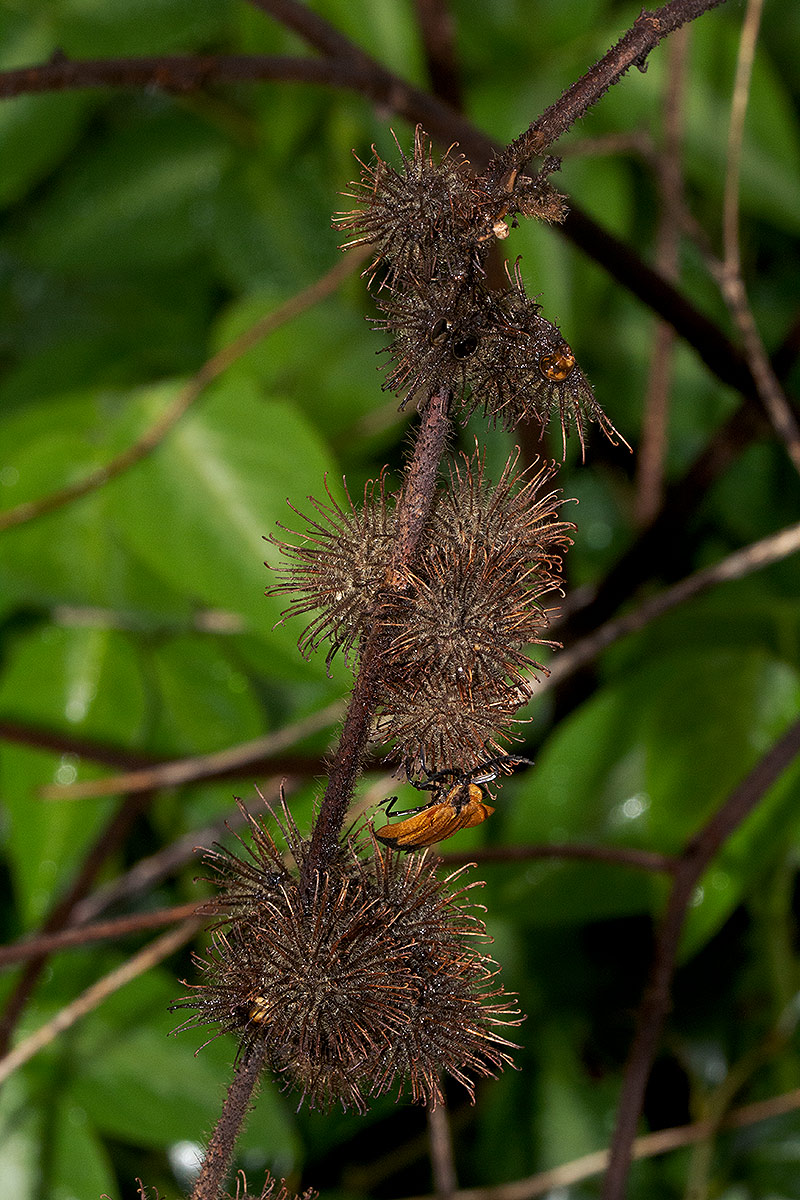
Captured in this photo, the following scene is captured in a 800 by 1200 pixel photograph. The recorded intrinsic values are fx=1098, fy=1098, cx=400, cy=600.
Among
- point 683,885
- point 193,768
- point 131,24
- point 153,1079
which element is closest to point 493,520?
point 683,885

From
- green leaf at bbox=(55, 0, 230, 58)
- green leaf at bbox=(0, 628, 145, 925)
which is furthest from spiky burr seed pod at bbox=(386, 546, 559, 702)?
green leaf at bbox=(55, 0, 230, 58)

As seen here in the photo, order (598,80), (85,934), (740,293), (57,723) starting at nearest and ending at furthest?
(598,80) < (85,934) < (740,293) < (57,723)

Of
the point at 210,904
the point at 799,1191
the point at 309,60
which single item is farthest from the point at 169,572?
the point at 799,1191

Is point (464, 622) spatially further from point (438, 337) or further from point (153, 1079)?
point (153, 1079)

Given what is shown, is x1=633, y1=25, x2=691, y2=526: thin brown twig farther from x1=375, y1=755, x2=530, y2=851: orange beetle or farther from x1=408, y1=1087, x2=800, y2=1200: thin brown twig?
x1=375, y1=755, x2=530, y2=851: orange beetle

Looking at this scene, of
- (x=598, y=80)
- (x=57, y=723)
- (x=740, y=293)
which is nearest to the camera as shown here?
(x=598, y=80)

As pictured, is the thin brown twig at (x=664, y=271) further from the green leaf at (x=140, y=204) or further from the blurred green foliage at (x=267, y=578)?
the green leaf at (x=140, y=204)
